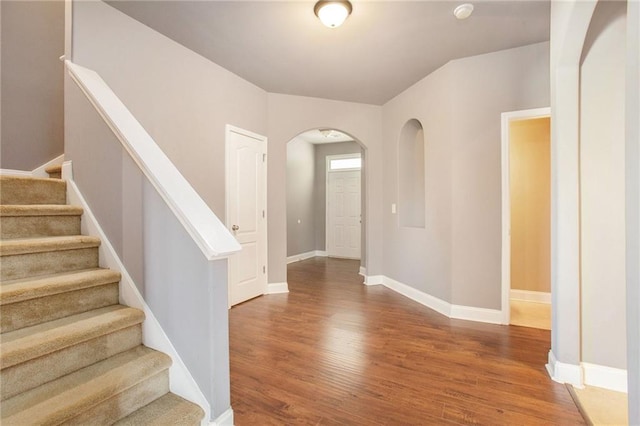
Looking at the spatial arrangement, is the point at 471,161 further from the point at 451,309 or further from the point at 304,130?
the point at 304,130

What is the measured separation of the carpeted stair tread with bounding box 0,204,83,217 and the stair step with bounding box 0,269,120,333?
44cm

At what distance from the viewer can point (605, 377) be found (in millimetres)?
1936

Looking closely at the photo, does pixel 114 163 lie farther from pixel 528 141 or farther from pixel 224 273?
pixel 528 141

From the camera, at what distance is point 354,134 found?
4.47 m

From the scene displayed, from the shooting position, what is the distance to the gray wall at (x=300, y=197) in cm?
672

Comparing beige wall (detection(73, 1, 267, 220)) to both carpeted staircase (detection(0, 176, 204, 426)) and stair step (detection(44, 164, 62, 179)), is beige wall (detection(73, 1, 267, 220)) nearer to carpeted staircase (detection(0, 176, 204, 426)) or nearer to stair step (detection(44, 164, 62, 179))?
stair step (detection(44, 164, 62, 179))

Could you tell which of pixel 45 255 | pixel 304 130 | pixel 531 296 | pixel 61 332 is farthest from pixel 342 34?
pixel 531 296

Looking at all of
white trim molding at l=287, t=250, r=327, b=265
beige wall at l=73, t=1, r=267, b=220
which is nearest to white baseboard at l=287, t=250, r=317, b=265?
white trim molding at l=287, t=250, r=327, b=265

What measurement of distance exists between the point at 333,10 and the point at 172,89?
68.3 inches

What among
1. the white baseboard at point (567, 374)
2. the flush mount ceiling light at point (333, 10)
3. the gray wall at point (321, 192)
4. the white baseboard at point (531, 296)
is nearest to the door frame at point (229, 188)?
the flush mount ceiling light at point (333, 10)

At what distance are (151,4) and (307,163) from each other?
510 centimetres

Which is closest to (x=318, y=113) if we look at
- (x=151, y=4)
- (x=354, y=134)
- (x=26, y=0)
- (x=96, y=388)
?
(x=354, y=134)

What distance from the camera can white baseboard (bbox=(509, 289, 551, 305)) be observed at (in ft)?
12.0

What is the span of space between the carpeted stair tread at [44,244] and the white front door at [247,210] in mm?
1680
